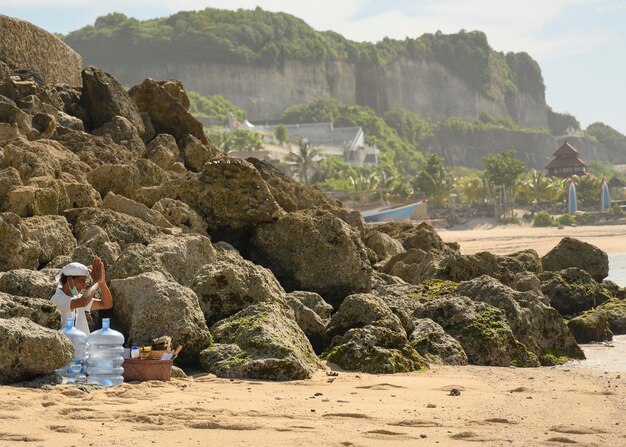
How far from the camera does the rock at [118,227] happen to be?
38.8 feet

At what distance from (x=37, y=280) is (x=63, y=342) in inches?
58.7

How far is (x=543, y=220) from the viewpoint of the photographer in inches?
3029

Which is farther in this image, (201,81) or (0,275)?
(201,81)

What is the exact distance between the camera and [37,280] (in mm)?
9414

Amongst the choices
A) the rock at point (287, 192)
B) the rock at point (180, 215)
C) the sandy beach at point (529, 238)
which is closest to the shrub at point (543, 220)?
the sandy beach at point (529, 238)

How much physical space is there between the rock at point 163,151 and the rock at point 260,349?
853cm

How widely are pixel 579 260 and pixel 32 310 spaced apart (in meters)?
15.0

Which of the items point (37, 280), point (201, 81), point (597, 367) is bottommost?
point (597, 367)

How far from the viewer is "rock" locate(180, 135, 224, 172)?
19531 mm

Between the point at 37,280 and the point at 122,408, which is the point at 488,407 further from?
the point at 37,280

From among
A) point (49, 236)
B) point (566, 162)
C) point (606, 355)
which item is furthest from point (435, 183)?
point (49, 236)

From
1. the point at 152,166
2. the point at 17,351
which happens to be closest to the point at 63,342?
the point at 17,351

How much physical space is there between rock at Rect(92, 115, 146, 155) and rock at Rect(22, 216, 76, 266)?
699cm

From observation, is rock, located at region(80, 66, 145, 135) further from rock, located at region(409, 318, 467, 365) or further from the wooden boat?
the wooden boat
